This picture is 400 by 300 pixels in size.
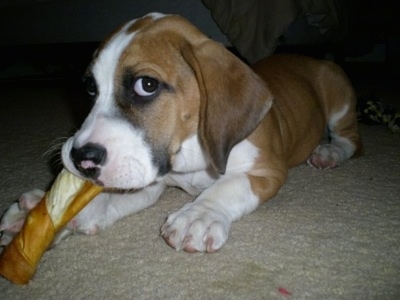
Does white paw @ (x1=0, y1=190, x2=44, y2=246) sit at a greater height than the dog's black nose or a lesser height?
lesser

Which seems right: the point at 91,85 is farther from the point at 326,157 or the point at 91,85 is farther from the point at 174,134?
the point at 326,157

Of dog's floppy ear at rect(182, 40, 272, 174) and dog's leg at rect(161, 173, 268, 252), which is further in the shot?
dog's floppy ear at rect(182, 40, 272, 174)

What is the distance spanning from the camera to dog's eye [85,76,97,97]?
1.61 meters

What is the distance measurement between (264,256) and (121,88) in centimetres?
71

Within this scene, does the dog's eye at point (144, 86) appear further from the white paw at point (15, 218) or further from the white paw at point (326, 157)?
the white paw at point (326, 157)

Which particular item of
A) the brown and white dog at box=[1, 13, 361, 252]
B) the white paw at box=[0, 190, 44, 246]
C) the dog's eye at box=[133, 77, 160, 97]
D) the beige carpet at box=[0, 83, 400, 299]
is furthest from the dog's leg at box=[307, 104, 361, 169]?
the white paw at box=[0, 190, 44, 246]

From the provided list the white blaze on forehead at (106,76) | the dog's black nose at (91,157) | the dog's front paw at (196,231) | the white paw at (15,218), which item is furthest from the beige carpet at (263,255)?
the white blaze on forehead at (106,76)

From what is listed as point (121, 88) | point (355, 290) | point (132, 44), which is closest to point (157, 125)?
point (121, 88)

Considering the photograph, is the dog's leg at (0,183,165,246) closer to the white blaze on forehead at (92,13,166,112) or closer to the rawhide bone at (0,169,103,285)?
the rawhide bone at (0,169,103,285)

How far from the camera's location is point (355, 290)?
1151mm

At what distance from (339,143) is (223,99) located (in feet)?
4.07

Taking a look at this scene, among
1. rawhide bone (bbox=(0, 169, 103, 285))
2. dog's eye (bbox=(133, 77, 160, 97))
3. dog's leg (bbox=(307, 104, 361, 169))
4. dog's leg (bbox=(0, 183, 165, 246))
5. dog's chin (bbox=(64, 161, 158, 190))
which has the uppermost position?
dog's eye (bbox=(133, 77, 160, 97))

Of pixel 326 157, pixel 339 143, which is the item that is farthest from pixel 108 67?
pixel 339 143

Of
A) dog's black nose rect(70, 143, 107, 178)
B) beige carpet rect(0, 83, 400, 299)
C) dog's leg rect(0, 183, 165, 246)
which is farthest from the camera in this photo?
dog's leg rect(0, 183, 165, 246)
